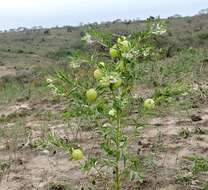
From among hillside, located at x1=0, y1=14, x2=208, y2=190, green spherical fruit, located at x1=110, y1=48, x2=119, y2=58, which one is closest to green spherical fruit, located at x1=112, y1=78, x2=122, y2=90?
hillside, located at x1=0, y1=14, x2=208, y2=190

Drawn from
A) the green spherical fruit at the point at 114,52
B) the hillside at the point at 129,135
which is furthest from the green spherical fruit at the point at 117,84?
the green spherical fruit at the point at 114,52

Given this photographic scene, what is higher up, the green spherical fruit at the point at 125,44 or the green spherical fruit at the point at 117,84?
the green spherical fruit at the point at 125,44

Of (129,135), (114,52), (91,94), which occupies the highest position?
(114,52)

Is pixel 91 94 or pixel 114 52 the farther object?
pixel 114 52

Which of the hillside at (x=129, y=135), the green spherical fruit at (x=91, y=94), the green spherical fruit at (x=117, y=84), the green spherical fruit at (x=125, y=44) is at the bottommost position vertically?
the hillside at (x=129, y=135)

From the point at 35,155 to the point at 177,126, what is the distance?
157 cm

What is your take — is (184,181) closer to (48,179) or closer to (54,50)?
(48,179)

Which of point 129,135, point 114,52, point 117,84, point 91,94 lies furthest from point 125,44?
point 129,135

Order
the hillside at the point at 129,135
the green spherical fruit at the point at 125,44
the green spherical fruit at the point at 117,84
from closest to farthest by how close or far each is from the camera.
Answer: the green spherical fruit at the point at 117,84 → the green spherical fruit at the point at 125,44 → the hillside at the point at 129,135

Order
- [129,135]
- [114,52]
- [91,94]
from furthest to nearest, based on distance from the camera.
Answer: [129,135]
[114,52]
[91,94]

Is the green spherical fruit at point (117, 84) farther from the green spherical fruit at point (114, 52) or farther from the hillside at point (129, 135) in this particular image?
the green spherical fruit at point (114, 52)

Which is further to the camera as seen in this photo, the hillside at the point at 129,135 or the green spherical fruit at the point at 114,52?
the hillside at the point at 129,135

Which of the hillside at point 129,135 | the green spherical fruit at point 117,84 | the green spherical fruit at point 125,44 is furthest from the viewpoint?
the hillside at point 129,135

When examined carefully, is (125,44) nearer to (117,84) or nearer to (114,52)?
(114,52)
